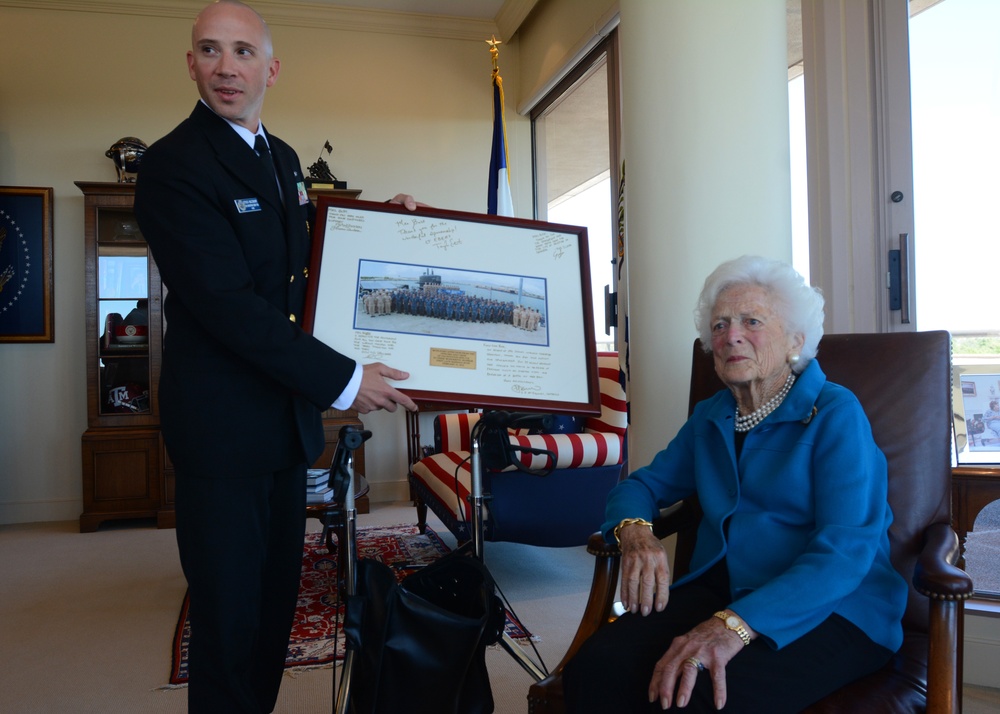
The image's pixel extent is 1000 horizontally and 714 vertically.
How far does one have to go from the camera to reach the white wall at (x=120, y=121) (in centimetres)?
511

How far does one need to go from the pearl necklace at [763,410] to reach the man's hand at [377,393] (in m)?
0.67

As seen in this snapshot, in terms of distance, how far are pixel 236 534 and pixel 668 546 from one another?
1308 mm

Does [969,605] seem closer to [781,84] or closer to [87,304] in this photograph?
[781,84]

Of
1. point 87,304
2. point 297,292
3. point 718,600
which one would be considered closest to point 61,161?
point 87,304

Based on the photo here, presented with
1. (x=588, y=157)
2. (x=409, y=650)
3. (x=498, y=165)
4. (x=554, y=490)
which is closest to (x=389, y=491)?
(x=498, y=165)

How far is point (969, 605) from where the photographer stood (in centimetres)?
233

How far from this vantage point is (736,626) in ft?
4.24

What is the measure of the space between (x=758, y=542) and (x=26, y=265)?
5146mm

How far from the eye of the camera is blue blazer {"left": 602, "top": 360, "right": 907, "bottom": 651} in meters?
1.32

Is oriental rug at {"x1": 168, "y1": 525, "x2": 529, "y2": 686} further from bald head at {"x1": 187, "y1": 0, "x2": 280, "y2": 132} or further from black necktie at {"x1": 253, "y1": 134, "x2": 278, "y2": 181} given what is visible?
bald head at {"x1": 187, "y1": 0, "x2": 280, "y2": 132}

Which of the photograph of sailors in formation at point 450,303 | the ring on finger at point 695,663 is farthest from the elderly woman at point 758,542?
the photograph of sailors in formation at point 450,303

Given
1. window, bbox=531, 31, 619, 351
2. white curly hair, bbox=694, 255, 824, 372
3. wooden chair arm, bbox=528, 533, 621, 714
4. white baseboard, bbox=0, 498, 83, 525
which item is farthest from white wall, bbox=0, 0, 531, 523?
white curly hair, bbox=694, 255, 824, 372

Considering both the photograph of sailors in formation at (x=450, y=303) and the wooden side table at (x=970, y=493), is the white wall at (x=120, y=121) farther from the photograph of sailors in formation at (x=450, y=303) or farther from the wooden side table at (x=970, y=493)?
the wooden side table at (x=970, y=493)

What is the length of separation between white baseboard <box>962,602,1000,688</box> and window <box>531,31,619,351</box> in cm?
258
